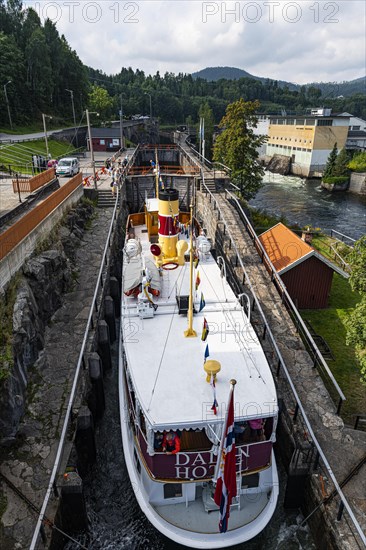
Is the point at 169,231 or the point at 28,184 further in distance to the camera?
the point at 28,184

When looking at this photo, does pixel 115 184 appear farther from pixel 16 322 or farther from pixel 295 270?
pixel 16 322

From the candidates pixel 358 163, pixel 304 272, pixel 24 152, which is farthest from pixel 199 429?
pixel 358 163

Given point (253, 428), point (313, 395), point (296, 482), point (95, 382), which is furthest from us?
point (95, 382)

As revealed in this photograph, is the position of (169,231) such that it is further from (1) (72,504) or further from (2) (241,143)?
(2) (241,143)

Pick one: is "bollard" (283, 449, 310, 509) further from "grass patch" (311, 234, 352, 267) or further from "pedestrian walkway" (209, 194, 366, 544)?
"grass patch" (311, 234, 352, 267)

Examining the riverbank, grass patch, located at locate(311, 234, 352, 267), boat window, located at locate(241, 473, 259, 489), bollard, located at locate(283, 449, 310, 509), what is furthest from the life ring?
the riverbank
